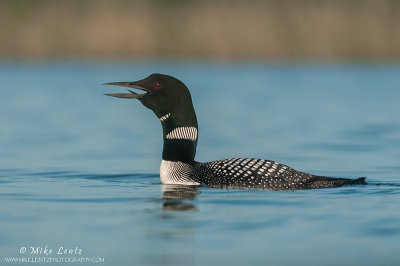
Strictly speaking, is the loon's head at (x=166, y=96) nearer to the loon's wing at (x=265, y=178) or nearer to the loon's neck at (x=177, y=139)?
the loon's neck at (x=177, y=139)

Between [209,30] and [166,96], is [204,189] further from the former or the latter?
[209,30]

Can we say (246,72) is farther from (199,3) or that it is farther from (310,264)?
(310,264)

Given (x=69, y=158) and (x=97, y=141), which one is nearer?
(x=69, y=158)

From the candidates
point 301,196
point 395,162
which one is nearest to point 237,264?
point 301,196

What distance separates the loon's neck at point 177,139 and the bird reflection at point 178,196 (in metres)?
0.23

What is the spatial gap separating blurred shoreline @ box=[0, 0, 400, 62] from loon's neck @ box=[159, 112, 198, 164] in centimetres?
1798

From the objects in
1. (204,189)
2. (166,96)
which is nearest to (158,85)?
(166,96)

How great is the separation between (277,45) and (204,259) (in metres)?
20.8

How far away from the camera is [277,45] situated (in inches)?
988

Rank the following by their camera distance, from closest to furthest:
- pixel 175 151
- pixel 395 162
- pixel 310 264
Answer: pixel 310 264, pixel 175 151, pixel 395 162
